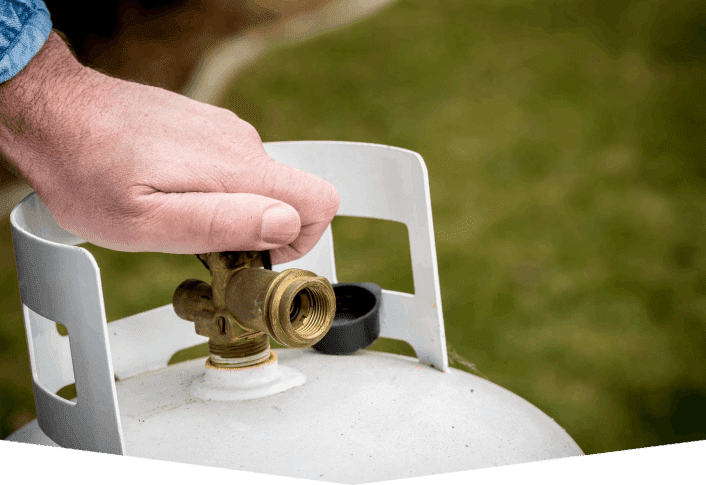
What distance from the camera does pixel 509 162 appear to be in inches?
40.6

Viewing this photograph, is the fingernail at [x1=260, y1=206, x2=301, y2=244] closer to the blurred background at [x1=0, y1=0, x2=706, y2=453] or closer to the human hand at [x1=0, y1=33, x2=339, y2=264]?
the human hand at [x1=0, y1=33, x2=339, y2=264]

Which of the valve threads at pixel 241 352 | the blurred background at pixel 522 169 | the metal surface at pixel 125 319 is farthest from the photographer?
the blurred background at pixel 522 169

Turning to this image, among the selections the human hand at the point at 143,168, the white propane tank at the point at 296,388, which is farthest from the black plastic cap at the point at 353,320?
the human hand at the point at 143,168

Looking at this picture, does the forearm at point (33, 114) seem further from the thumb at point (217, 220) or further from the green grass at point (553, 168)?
the green grass at point (553, 168)

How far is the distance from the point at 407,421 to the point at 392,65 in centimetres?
58

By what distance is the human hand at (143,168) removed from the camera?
369 mm

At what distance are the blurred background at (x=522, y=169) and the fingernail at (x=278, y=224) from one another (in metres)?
0.30

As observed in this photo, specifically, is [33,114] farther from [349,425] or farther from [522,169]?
[522,169]

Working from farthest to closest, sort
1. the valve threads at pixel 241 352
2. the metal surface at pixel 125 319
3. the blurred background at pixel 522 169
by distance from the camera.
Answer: the blurred background at pixel 522 169, the valve threads at pixel 241 352, the metal surface at pixel 125 319

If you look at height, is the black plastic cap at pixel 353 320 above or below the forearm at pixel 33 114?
below

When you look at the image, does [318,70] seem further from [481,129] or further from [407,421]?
[407,421]

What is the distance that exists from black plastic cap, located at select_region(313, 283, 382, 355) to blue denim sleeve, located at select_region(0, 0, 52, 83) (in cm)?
28

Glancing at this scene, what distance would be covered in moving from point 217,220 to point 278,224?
32 millimetres

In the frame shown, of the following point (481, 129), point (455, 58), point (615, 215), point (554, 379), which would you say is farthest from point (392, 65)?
point (554, 379)
